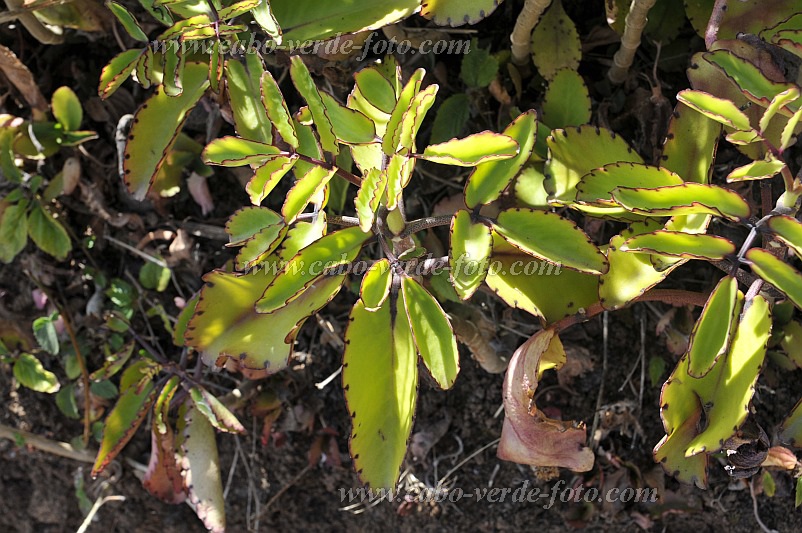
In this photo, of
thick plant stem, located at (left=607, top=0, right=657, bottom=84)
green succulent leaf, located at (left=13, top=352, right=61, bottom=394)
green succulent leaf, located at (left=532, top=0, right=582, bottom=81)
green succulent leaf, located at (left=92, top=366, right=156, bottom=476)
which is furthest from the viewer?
green succulent leaf, located at (left=13, top=352, right=61, bottom=394)

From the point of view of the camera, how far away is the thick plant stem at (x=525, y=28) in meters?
1.04

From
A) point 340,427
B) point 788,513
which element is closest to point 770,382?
point 788,513

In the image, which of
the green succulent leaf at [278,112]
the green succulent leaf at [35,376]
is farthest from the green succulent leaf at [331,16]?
the green succulent leaf at [35,376]

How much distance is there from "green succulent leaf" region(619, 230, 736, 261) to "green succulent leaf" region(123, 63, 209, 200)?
2.20ft

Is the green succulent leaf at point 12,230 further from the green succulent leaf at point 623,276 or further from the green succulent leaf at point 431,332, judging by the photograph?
the green succulent leaf at point 623,276

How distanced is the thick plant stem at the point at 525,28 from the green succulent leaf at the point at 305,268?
16.8 inches

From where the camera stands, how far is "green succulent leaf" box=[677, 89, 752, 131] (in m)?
0.85

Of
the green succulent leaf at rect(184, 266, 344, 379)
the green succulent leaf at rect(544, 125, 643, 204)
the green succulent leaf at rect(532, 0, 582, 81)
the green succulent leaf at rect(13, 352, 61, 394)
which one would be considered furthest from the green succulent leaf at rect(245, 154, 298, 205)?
the green succulent leaf at rect(13, 352, 61, 394)

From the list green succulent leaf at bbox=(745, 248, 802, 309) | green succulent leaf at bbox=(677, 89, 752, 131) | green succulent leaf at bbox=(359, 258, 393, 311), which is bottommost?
green succulent leaf at bbox=(359, 258, 393, 311)

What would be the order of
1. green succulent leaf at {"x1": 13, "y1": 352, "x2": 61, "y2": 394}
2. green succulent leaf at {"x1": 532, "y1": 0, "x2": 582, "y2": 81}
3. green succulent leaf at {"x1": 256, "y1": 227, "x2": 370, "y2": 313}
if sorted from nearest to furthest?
1. green succulent leaf at {"x1": 256, "y1": 227, "x2": 370, "y2": 313}
2. green succulent leaf at {"x1": 532, "y1": 0, "x2": 582, "y2": 81}
3. green succulent leaf at {"x1": 13, "y1": 352, "x2": 61, "y2": 394}

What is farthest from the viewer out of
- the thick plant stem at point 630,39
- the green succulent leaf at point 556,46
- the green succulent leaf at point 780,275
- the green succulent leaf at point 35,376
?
the green succulent leaf at point 35,376

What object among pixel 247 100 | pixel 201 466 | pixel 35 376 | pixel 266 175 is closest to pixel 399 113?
pixel 266 175

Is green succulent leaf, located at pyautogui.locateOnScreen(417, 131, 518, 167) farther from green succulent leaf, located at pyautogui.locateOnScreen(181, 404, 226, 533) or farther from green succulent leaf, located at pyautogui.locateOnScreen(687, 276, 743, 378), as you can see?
green succulent leaf, located at pyautogui.locateOnScreen(181, 404, 226, 533)

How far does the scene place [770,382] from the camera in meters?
1.25
